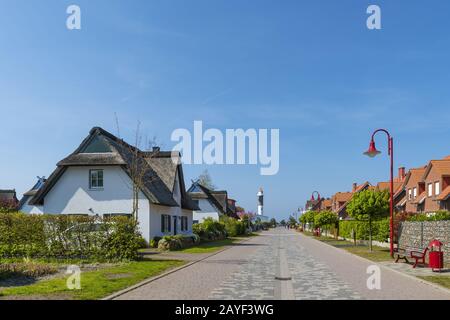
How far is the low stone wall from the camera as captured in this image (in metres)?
20.7

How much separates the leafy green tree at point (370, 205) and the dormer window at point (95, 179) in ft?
53.4

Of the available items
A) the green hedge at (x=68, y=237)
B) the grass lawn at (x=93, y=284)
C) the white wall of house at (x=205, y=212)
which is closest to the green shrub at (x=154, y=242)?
the green hedge at (x=68, y=237)

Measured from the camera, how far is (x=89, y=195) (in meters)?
32.1

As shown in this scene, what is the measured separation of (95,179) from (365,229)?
2079 centimetres

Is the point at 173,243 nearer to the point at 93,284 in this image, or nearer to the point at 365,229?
the point at 93,284

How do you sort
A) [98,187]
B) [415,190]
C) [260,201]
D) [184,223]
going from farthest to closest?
1. [260,201]
2. [415,190]
3. [184,223]
4. [98,187]

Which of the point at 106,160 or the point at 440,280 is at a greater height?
the point at 106,160

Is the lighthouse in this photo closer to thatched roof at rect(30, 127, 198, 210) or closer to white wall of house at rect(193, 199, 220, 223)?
white wall of house at rect(193, 199, 220, 223)

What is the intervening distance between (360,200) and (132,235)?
1474cm

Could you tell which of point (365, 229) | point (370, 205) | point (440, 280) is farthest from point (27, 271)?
point (365, 229)

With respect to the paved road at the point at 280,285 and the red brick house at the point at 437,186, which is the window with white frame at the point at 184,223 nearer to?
the red brick house at the point at 437,186

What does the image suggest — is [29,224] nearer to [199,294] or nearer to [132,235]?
[132,235]

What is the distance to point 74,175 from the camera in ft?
106
